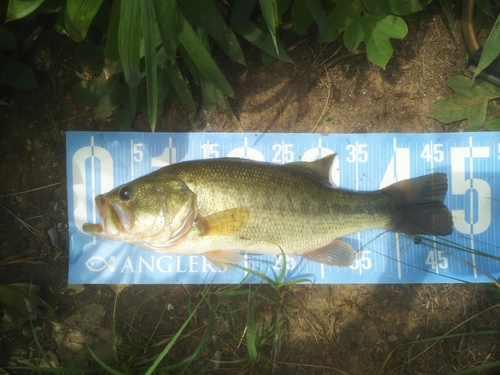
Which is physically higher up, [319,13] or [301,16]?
[301,16]

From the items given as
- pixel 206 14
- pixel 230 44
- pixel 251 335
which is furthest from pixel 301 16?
pixel 251 335

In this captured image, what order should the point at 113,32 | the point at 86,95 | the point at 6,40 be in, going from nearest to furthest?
the point at 113,32
the point at 6,40
the point at 86,95

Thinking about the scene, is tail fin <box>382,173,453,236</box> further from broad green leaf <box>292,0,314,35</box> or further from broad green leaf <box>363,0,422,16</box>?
broad green leaf <box>292,0,314,35</box>

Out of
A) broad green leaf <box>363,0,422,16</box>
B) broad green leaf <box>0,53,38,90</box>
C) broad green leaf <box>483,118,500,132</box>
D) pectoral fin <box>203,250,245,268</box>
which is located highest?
broad green leaf <box>363,0,422,16</box>

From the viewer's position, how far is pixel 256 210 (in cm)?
271

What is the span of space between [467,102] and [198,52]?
2.33m

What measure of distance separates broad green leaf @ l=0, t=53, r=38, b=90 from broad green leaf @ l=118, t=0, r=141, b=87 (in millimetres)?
1442

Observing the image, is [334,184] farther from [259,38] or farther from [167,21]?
[167,21]

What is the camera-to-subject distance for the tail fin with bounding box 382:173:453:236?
9.68ft

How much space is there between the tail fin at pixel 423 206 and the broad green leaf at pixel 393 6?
4.16ft

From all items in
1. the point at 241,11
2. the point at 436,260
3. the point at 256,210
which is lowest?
the point at 436,260

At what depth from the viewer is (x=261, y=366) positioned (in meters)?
3.12

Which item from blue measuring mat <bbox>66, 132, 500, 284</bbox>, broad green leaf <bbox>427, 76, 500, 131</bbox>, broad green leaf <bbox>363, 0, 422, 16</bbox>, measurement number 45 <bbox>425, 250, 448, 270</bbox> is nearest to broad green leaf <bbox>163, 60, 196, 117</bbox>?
blue measuring mat <bbox>66, 132, 500, 284</bbox>

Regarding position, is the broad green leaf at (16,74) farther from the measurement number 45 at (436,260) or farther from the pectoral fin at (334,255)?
the measurement number 45 at (436,260)
